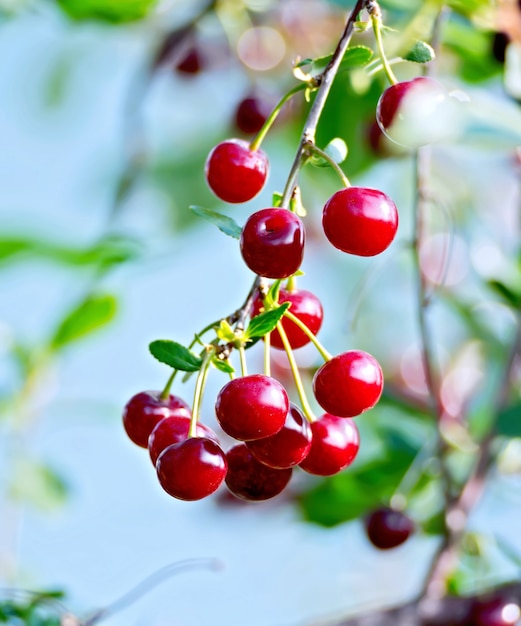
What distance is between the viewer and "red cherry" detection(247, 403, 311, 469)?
852 millimetres

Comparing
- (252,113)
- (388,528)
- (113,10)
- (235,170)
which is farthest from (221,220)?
(113,10)

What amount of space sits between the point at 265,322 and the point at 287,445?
122 mm

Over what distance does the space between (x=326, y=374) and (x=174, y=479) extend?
16 centimetres

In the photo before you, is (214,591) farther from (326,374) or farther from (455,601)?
(326,374)

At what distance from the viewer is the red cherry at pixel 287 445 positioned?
852 millimetres

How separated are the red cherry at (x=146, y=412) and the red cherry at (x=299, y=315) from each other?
0.38ft

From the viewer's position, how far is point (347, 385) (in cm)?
86

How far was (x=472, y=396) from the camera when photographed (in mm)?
2066

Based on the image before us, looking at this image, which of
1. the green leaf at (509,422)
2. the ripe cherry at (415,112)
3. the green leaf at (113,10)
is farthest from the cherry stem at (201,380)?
the green leaf at (113,10)

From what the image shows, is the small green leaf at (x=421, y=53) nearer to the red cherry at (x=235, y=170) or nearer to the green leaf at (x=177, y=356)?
the red cherry at (x=235, y=170)

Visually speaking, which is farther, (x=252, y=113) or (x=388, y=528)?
(x=252, y=113)

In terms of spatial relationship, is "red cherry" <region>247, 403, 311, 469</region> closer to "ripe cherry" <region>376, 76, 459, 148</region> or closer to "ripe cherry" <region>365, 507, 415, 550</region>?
"ripe cherry" <region>376, 76, 459, 148</region>

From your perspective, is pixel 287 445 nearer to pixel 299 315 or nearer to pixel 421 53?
pixel 299 315

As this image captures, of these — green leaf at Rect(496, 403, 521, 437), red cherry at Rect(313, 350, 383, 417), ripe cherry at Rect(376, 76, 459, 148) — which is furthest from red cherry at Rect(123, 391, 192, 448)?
green leaf at Rect(496, 403, 521, 437)
